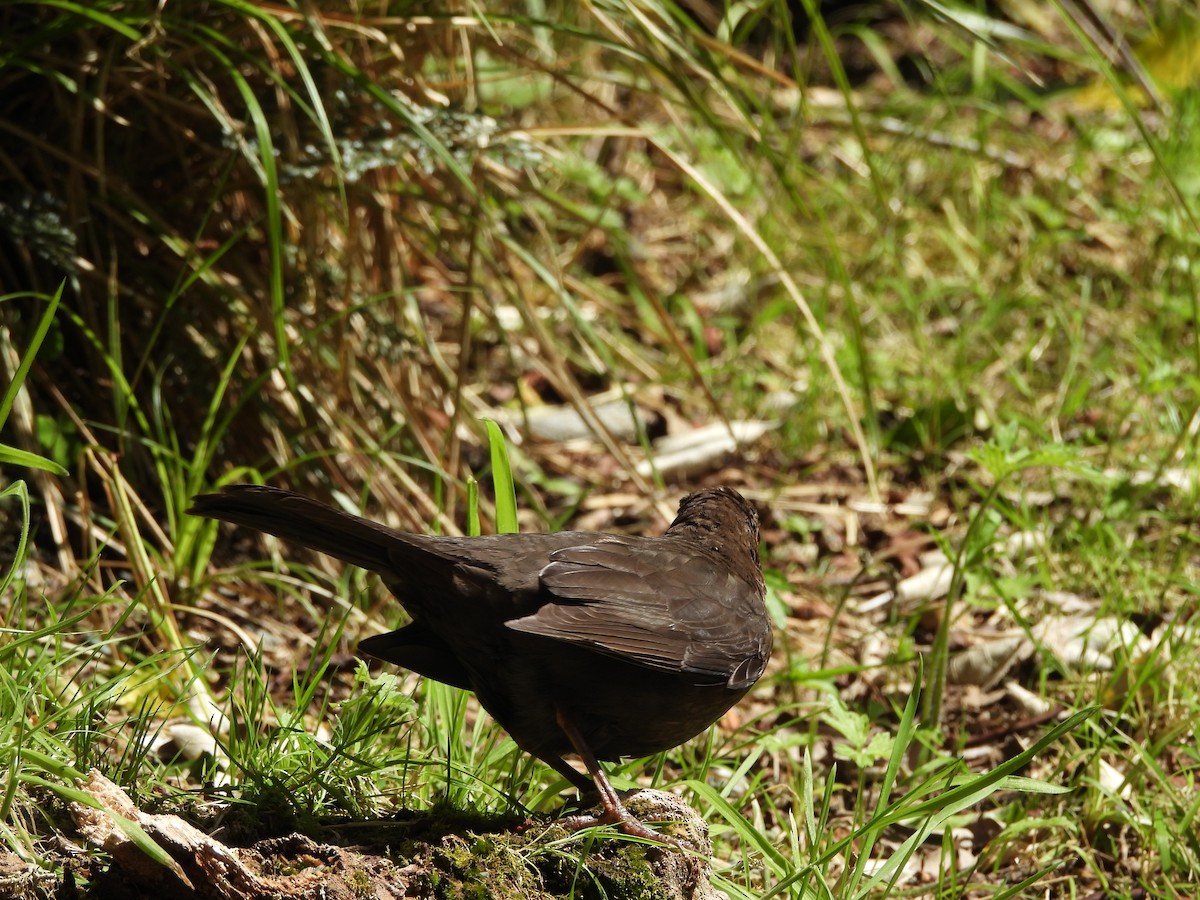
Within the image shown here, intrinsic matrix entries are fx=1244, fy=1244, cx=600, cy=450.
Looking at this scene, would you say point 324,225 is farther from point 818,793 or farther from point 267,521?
point 818,793

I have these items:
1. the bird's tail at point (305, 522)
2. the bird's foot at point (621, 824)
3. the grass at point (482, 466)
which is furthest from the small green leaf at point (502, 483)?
the bird's foot at point (621, 824)

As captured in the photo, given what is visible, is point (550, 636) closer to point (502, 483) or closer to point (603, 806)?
point (603, 806)

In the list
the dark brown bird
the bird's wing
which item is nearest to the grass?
the dark brown bird

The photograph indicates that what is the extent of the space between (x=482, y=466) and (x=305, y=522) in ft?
7.08

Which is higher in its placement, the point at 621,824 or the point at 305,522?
the point at 305,522

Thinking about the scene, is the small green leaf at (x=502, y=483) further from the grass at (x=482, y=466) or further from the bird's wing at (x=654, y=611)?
the bird's wing at (x=654, y=611)

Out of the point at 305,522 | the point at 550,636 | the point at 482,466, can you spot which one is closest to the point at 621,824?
the point at 550,636

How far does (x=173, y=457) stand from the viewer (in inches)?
142

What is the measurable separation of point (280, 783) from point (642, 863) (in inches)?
27.6

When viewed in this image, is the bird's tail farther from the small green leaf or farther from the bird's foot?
the bird's foot

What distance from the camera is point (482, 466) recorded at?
182 inches

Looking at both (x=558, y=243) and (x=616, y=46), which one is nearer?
(x=616, y=46)

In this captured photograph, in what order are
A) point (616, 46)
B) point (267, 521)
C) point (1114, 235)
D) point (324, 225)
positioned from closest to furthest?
point (267, 521) < point (616, 46) < point (324, 225) < point (1114, 235)

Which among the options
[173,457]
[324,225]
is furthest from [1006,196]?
[173,457]
